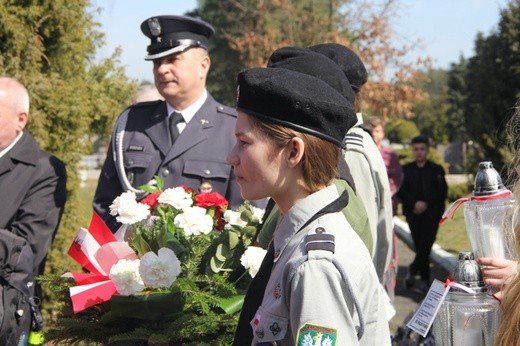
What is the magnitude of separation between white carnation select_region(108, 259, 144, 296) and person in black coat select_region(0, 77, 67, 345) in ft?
4.24

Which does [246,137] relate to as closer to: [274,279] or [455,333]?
[274,279]

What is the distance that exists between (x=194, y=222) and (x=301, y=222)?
105 cm

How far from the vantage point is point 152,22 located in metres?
4.77

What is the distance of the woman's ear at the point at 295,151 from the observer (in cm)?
218

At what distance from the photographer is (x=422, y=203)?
423 inches

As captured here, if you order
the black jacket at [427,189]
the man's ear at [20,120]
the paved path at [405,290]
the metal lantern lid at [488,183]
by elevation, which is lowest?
the paved path at [405,290]

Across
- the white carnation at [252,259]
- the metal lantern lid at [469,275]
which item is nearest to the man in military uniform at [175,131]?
the white carnation at [252,259]

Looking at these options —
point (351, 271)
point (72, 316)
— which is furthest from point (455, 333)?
point (72, 316)

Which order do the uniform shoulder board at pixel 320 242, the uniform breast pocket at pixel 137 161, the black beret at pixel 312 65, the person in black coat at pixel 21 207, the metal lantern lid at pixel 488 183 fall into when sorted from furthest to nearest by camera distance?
the uniform breast pocket at pixel 137 161
the person in black coat at pixel 21 207
the metal lantern lid at pixel 488 183
the black beret at pixel 312 65
the uniform shoulder board at pixel 320 242

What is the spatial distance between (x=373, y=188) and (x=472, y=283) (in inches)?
69.4

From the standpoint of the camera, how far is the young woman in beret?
6.51 ft

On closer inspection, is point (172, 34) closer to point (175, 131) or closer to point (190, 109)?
point (190, 109)

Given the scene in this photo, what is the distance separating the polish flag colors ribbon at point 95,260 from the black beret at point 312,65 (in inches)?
39.8

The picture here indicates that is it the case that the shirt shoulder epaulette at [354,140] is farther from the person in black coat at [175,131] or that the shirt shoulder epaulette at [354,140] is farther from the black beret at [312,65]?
the black beret at [312,65]
